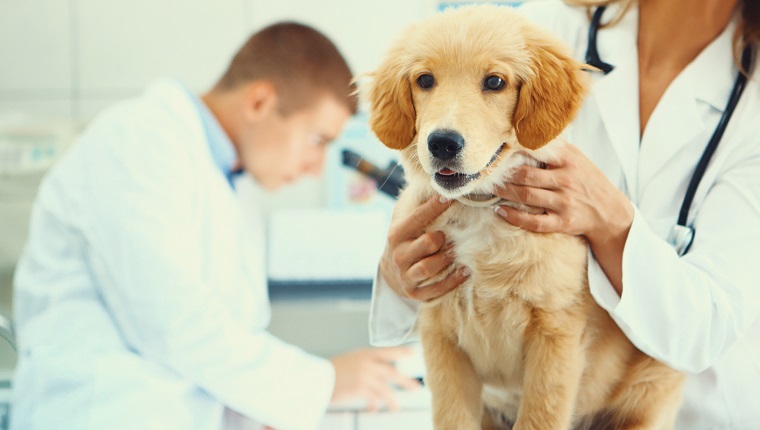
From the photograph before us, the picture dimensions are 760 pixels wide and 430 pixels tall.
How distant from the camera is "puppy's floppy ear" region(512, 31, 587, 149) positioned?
0.75 metres

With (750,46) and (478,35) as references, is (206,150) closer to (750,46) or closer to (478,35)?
(478,35)

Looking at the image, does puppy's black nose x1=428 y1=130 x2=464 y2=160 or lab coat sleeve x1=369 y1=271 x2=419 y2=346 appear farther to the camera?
lab coat sleeve x1=369 y1=271 x2=419 y2=346

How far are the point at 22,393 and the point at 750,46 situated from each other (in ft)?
4.60

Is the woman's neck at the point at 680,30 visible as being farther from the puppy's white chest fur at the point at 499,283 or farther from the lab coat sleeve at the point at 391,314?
the lab coat sleeve at the point at 391,314

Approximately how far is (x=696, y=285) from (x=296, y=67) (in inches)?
47.7

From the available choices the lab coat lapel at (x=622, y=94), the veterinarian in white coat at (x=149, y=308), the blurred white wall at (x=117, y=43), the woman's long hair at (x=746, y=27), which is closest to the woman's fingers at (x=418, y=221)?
the lab coat lapel at (x=622, y=94)

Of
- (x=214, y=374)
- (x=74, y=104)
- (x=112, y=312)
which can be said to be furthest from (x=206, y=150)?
(x=74, y=104)

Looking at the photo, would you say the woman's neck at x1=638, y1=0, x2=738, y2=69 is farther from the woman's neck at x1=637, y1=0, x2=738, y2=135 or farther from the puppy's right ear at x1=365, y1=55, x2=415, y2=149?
the puppy's right ear at x1=365, y1=55, x2=415, y2=149

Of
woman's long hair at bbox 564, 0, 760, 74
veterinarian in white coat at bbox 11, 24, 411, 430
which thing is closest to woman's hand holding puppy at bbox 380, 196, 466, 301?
woman's long hair at bbox 564, 0, 760, 74

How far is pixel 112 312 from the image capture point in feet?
4.80

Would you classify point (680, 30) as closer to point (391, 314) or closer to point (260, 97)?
point (391, 314)

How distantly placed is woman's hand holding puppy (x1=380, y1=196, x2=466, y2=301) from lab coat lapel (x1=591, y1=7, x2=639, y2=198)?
0.26m

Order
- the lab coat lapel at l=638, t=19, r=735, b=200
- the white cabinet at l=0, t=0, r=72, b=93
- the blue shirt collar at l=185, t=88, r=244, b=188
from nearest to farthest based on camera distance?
1. the lab coat lapel at l=638, t=19, r=735, b=200
2. the blue shirt collar at l=185, t=88, r=244, b=188
3. the white cabinet at l=0, t=0, r=72, b=93

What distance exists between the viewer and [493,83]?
0.76 meters
